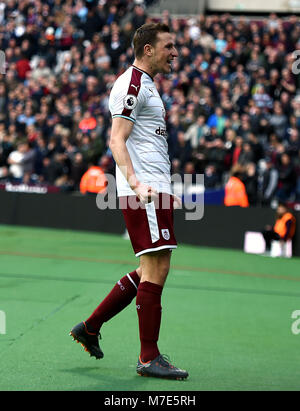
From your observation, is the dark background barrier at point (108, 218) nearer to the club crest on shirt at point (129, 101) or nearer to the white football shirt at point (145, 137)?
the white football shirt at point (145, 137)

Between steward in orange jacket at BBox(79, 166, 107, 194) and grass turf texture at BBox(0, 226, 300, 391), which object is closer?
grass turf texture at BBox(0, 226, 300, 391)

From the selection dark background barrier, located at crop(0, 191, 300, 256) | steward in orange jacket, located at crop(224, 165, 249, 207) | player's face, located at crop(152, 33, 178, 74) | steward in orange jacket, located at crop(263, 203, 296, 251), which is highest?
player's face, located at crop(152, 33, 178, 74)

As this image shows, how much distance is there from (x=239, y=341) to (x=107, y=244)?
8.61m

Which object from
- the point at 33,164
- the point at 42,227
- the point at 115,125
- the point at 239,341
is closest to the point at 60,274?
the point at 239,341

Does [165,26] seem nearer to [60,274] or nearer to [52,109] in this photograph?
[60,274]

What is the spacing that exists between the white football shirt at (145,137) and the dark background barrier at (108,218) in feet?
31.4

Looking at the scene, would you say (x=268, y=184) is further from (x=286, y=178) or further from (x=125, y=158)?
(x=125, y=158)

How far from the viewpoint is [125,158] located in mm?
5145

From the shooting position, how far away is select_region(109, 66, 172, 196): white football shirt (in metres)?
5.34

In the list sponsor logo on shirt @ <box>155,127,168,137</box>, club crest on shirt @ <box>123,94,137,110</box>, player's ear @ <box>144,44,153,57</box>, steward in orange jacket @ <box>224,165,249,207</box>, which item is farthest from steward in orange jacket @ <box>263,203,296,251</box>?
club crest on shirt @ <box>123,94,137,110</box>

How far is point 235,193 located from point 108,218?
10.1ft

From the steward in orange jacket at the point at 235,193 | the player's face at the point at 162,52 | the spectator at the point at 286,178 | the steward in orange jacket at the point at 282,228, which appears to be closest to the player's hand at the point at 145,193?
the player's face at the point at 162,52

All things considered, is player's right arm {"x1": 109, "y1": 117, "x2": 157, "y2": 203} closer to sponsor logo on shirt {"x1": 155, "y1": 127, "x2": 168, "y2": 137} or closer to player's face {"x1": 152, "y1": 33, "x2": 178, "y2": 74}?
sponsor logo on shirt {"x1": 155, "y1": 127, "x2": 168, "y2": 137}

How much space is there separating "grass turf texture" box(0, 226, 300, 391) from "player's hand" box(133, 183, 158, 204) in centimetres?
117
